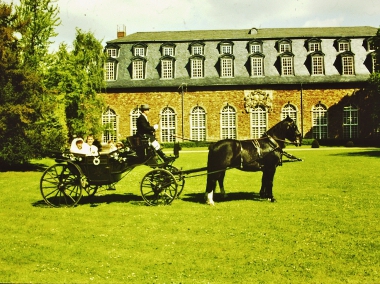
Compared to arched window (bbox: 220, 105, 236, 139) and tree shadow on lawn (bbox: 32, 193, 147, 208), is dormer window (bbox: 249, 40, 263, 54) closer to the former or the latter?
arched window (bbox: 220, 105, 236, 139)

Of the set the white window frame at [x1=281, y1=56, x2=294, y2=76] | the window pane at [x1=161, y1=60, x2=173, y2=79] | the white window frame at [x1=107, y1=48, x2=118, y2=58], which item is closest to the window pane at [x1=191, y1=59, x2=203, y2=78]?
the window pane at [x1=161, y1=60, x2=173, y2=79]

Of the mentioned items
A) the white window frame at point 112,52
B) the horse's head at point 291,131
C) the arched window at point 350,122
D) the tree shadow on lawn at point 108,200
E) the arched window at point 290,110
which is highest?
the white window frame at point 112,52

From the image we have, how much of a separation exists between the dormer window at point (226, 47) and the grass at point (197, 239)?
27719 mm

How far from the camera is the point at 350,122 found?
1439 inches

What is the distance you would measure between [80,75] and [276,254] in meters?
25.8

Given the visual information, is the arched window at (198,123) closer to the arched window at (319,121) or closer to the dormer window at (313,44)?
the arched window at (319,121)

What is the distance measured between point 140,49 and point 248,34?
10.8 m

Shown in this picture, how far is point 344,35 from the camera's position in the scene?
125 feet

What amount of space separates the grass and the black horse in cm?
63

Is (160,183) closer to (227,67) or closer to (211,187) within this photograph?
(211,187)

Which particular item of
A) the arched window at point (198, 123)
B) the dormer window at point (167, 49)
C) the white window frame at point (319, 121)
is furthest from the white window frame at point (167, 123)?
the white window frame at point (319, 121)

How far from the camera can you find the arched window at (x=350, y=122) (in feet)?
119

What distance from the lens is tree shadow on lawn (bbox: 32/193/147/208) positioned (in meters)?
10.4

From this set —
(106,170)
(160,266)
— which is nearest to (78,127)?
(106,170)
